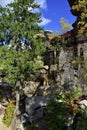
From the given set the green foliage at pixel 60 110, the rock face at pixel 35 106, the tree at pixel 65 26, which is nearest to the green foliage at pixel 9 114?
the rock face at pixel 35 106

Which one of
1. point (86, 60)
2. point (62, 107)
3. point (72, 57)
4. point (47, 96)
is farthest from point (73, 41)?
point (62, 107)

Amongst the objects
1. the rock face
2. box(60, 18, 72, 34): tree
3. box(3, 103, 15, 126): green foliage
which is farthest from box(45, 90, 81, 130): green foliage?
box(60, 18, 72, 34): tree

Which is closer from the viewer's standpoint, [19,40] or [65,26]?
[19,40]

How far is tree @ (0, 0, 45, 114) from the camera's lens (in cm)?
3541

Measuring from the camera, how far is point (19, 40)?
122 feet

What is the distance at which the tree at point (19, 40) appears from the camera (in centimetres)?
3541

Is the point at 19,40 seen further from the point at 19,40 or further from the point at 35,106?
the point at 35,106

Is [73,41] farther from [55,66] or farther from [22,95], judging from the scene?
[22,95]

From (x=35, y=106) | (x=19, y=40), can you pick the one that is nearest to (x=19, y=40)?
(x=19, y=40)

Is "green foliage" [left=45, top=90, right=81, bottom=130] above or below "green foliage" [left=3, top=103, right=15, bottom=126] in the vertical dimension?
above

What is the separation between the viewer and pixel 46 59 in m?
45.5

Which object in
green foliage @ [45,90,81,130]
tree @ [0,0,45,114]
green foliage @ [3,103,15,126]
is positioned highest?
tree @ [0,0,45,114]

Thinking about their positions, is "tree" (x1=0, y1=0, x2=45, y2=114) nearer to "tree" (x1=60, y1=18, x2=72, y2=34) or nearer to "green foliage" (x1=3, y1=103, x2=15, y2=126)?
"green foliage" (x1=3, y1=103, x2=15, y2=126)

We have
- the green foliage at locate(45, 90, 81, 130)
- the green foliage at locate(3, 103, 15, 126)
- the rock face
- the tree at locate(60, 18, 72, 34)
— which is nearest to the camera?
the green foliage at locate(45, 90, 81, 130)
